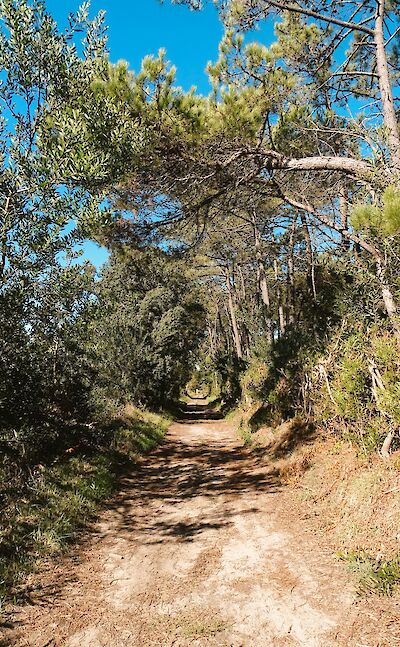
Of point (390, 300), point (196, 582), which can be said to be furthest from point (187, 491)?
point (390, 300)

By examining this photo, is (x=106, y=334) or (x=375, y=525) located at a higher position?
(x=106, y=334)

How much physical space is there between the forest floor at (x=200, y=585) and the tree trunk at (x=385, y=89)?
519 cm

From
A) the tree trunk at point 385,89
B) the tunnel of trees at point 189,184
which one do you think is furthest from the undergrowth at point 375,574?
the tree trunk at point 385,89

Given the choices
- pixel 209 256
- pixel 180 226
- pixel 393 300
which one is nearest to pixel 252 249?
pixel 209 256

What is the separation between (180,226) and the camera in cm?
851

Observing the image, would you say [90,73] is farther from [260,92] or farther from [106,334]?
[106,334]

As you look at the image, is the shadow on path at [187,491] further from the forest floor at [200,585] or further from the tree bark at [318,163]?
the tree bark at [318,163]

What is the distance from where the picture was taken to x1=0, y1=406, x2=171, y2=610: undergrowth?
4605 mm

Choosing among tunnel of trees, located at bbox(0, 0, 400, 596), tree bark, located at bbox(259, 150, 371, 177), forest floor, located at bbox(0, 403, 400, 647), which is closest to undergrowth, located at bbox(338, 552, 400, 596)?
forest floor, located at bbox(0, 403, 400, 647)

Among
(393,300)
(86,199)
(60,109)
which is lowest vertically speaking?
(393,300)

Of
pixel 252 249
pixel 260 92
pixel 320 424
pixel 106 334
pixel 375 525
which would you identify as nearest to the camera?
pixel 375 525

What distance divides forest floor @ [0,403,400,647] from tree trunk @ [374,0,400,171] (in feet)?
17.0

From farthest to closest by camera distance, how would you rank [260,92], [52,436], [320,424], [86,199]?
[320,424], [52,436], [260,92], [86,199]

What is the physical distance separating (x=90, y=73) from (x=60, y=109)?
0.85 m
